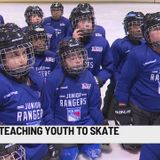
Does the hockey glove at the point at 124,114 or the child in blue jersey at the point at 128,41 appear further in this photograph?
the child in blue jersey at the point at 128,41

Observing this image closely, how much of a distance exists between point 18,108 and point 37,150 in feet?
0.97

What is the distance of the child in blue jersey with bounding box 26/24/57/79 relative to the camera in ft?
12.9

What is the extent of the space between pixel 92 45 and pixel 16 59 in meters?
1.63

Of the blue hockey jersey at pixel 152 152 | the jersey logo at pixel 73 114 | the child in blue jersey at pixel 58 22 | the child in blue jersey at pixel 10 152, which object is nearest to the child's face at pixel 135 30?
the jersey logo at pixel 73 114

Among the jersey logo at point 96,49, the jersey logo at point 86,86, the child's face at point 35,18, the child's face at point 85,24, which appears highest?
the child's face at point 85,24

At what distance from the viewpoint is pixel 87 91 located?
11.4ft

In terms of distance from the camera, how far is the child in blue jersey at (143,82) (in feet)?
10.8

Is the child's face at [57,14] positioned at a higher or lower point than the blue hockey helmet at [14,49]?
lower

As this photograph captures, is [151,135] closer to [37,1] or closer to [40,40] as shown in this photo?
[40,40]

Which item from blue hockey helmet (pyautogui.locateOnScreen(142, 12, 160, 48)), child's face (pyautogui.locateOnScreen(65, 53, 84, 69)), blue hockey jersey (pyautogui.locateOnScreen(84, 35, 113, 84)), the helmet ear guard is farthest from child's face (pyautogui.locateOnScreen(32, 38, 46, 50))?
blue hockey helmet (pyautogui.locateOnScreen(142, 12, 160, 48))

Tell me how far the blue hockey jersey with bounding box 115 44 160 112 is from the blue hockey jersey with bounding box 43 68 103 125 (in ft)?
0.73

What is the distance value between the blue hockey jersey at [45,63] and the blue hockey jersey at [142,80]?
812mm

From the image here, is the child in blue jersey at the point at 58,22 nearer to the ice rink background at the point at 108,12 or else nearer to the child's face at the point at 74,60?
the ice rink background at the point at 108,12

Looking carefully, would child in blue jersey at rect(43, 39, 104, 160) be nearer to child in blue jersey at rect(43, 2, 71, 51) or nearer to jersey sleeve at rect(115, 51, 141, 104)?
jersey sleeve at rect(115, 51, 141, 104)
